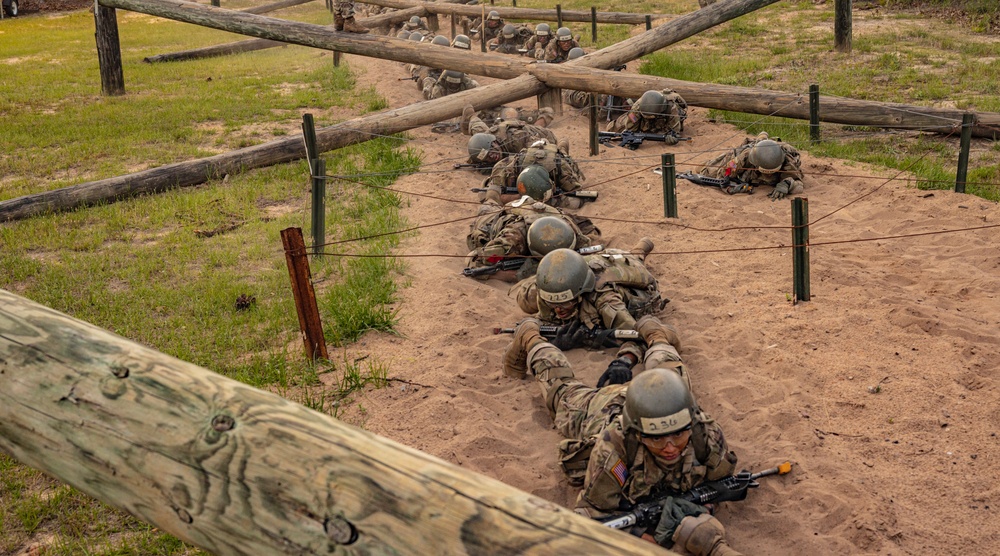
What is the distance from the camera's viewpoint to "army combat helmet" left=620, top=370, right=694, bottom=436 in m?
4.51

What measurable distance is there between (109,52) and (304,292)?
571 inches

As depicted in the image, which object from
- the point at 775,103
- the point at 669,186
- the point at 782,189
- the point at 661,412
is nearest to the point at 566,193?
the point at 669,186

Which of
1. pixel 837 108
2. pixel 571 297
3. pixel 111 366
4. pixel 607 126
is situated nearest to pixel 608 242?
pixel 571 297

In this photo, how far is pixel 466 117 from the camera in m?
13.7

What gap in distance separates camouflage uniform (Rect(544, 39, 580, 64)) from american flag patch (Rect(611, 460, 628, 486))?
49.5 feet

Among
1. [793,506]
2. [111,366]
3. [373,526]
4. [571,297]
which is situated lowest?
[793,506]

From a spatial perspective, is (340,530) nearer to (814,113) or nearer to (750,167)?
(750,167)

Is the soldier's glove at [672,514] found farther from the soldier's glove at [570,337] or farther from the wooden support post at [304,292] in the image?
Result: the wooden support post at [304,292]

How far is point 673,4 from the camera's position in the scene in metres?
26.0

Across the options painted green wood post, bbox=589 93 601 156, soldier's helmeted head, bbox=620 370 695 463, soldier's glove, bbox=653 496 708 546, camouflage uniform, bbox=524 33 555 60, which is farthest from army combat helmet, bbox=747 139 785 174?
camouflage uniform, bbox=524 33 555 60

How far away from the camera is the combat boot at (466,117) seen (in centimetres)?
1337

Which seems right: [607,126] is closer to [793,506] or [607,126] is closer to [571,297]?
[571,297]

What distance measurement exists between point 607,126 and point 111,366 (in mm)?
12709

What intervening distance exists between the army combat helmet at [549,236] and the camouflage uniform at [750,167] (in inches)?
127
